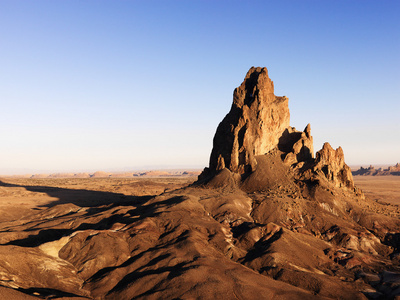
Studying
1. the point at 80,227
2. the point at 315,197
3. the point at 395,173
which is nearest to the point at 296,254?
the point at 315,197

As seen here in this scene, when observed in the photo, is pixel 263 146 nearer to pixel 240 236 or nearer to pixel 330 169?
Answer: pixel 330 169

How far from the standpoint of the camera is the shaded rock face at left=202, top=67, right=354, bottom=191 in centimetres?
4388

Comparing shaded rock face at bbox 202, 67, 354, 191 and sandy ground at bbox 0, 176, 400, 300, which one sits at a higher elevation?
shaded rock face at bbox 202, 67, 354, 191

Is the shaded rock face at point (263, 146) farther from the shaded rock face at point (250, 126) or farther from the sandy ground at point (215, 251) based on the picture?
the sandy ground at point (215, 251)

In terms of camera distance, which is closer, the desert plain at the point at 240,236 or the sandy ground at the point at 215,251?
the sandy ground at the point at 215,251

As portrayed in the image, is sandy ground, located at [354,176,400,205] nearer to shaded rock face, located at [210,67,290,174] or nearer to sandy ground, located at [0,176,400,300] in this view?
sandy ground, located at [0,176,400,300]

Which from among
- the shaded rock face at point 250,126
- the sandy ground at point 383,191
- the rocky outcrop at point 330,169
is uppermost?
the shaded rock face at point 250,126

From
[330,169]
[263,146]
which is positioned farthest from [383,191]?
[263,146]

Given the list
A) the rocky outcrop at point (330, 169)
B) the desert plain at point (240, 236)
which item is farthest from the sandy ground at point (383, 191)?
the desert plain at point (240, 236)

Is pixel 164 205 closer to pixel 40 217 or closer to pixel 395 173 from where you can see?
pixel 40 217

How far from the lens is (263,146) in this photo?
47.4 meters

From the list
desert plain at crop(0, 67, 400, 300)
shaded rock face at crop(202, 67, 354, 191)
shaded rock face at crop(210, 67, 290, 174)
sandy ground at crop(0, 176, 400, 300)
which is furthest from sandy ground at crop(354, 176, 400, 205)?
shaded rock face at crop(210, 67, 290, 174)

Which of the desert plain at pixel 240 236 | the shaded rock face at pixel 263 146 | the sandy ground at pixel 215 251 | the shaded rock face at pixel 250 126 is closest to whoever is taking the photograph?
the sandy ground at pixel 215 251

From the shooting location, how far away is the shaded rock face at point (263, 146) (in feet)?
144
